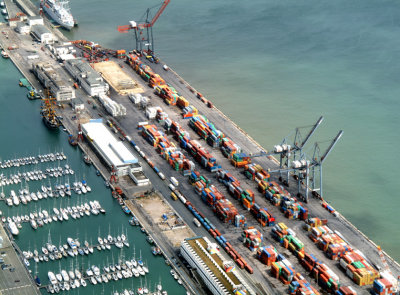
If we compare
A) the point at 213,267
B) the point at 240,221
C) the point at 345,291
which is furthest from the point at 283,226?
the point at 345,291

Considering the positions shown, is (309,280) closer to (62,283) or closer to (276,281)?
(276,281)

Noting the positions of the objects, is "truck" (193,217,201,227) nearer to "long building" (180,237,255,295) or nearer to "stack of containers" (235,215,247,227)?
"stack of containers" (235,215,247,227)

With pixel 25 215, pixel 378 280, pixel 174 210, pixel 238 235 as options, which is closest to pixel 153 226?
pixel 174 210

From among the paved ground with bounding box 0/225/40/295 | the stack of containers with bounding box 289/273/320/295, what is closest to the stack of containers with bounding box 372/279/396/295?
the stack of containers with bounding box 289/273/320/295

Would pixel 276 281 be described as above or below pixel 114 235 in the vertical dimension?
below

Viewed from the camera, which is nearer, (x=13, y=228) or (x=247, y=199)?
(x=13, y=228)

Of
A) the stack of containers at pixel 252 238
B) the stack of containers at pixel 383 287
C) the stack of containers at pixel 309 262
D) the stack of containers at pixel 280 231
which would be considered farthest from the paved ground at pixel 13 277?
the stack of containers at pixel 383 287

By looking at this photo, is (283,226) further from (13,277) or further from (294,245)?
(13,277)
